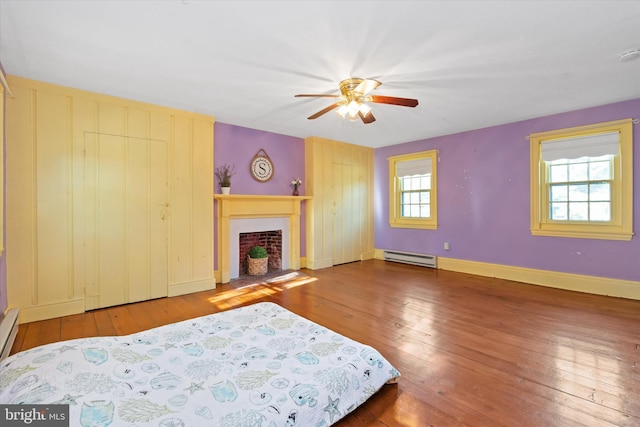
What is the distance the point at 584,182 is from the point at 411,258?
113 inches

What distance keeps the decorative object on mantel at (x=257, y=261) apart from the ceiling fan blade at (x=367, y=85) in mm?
3218

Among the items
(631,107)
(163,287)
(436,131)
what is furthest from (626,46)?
(163,287)

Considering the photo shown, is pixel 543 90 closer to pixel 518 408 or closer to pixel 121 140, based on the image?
pixel 518 408

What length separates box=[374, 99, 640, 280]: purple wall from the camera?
12.5ft

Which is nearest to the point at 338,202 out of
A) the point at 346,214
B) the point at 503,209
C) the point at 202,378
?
the point at 346,214

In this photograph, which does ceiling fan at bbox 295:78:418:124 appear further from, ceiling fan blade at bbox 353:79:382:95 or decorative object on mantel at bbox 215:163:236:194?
decorative object on mantel at bbox 215:163:236:194

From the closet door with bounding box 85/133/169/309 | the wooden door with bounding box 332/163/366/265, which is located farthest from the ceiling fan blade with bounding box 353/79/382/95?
the wooden door with bounding box 332/163/366/265

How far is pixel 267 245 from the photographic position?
550cm

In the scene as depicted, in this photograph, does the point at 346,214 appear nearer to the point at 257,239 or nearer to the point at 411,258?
the point at 411,258

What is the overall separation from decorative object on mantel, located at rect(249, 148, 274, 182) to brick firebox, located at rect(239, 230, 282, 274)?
98 centimetres

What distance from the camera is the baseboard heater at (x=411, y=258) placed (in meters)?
5.57

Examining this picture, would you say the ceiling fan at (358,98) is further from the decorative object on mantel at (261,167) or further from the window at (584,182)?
the window at (584,182)

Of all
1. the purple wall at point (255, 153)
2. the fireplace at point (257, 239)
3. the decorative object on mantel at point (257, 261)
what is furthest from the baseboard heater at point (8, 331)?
the decorative object on mantel at point (257, 261)

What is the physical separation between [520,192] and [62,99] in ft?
19.8
